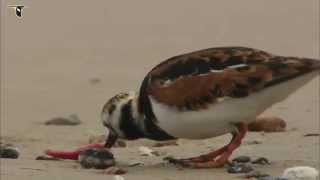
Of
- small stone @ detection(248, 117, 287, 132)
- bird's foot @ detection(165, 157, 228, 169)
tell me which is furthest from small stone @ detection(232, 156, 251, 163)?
small stone @ detection(248, 117, 287, 132)

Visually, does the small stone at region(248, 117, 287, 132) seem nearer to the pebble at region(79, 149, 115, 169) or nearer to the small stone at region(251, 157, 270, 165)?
the small stone at region(251, 157, 270, 165)

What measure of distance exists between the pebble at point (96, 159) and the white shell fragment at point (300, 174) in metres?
0.81

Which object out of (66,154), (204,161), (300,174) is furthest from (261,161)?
(66,154)

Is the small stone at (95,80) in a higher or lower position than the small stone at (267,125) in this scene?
lower

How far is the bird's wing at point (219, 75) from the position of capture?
4566 mm

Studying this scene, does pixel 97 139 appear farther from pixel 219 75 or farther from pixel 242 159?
pixel 219 75

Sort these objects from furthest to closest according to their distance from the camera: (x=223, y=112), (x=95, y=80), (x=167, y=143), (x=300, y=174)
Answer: (x=95, y=80) → (x=167, y=143) → (x=223, y=112) → (x=300, y=174)

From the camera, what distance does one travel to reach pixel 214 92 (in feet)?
15.1

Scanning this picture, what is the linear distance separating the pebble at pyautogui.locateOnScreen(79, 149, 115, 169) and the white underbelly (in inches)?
11.0

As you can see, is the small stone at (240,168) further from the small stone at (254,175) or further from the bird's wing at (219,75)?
the bird's wing at (219,75)

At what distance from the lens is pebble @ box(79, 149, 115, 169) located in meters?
4.66

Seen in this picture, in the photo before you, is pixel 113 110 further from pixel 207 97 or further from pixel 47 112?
pixel 47 112

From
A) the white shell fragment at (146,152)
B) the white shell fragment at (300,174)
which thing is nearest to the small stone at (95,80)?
the white shell fragment at (146,152)

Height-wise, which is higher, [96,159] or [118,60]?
[96,159]
